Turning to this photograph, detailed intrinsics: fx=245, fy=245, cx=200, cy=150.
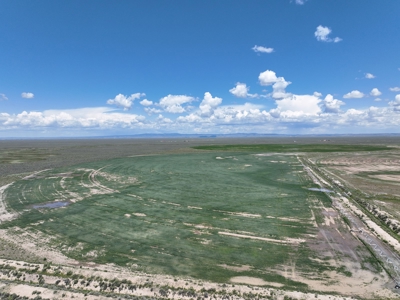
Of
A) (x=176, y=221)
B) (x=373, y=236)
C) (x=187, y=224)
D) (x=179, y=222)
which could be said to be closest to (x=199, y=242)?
(x=187, y=224)

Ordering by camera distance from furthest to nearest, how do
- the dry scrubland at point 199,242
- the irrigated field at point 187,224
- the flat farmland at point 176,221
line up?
the flat farmland at point 176,221 → the irrigated field at point 187,224 → the dry scrubland at point 199,242

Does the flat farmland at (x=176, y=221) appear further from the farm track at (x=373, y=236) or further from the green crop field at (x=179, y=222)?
the farm track at (x=373, y=236)

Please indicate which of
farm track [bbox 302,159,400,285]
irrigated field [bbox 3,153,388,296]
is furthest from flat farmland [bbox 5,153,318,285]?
farm track [bbox 302,159,400,285]

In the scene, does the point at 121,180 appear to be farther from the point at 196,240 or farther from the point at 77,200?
the point at 196,240

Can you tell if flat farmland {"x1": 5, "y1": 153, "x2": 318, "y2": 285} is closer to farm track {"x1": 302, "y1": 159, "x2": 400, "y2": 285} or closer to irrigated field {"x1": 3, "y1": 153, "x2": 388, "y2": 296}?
irrigated field {"x1": 3, "y1": 153, "x2": 388, "y2": 296}

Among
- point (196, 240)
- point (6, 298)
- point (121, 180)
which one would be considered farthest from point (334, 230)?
point (121, 180)

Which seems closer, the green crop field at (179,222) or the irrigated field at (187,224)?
the irrigated field at (187,224)

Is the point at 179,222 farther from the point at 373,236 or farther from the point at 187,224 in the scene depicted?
the point at 373,236

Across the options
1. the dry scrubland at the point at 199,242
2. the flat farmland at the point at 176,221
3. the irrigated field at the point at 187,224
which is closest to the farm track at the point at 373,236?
the dry scrubland at the point at 199,242

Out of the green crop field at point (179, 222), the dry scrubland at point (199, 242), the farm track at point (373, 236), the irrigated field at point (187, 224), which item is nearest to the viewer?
the dry scrubland at point (199, 242)
